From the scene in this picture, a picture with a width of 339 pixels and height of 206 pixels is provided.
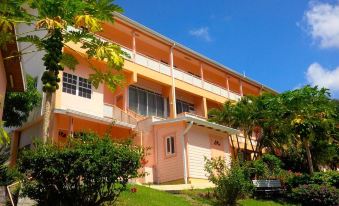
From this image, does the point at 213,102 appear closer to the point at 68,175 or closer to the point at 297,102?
the point at 297,102

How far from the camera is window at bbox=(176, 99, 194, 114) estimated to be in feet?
104

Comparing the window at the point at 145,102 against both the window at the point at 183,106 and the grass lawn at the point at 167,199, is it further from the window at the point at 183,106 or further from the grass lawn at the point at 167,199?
the grass lawn at the point at 167,199

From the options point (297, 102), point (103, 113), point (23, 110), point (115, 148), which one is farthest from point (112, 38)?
point (115, 148)

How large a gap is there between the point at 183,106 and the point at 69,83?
11.1 metres

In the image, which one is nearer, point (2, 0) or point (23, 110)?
point (2, 0)

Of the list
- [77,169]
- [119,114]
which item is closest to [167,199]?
[77,169]

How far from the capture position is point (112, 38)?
28078mm

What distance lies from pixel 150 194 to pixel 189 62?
19.0 m

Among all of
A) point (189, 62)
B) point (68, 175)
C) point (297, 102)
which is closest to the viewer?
point (68, 175)

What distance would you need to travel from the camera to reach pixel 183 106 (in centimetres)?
3200

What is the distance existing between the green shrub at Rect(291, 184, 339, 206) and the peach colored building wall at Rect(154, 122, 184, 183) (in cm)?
599

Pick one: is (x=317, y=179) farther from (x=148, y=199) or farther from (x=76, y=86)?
(x=76, y=86)

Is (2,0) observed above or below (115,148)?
above

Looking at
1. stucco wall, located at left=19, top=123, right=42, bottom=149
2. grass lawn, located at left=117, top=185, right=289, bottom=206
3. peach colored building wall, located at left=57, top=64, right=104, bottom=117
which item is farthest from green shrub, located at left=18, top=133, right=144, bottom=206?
stucco wall, located at left=19, top=123, right=42, bottom=149
